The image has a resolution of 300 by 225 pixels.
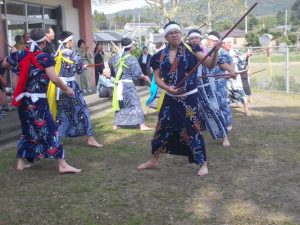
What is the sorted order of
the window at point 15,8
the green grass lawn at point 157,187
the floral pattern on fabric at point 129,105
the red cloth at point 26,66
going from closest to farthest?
the green grass lawn at point 157,187 < the red cloth at point 26,66 < the floral pattern on fabric at point 129,105 < the window at point 15,8

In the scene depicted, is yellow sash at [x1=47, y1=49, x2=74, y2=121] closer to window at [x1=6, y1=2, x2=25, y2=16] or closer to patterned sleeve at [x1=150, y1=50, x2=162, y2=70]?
patterned sleeve at [x1=150, y1=50, x2=162, y2=70]

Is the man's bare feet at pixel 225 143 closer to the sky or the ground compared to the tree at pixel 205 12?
closer to the ground

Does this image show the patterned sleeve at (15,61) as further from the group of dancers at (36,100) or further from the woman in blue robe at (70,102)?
the woman in blue robe at (70,102)

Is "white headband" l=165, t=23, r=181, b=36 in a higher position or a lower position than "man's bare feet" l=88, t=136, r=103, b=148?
higher

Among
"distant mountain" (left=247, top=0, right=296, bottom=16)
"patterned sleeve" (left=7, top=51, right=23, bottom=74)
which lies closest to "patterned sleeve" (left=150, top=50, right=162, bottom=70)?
"patterned sleeve" (left=7, top=51, right=23, bottom=74)

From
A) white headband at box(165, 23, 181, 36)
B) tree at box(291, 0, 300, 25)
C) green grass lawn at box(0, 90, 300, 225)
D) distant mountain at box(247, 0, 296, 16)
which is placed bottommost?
green grass lawn at box(0, 90, 300, 225)

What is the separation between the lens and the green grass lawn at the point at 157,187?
4.00m

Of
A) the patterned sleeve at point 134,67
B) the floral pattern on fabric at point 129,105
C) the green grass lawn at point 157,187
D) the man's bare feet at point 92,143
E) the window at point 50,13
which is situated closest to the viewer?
the green grass lawn at point 157,187

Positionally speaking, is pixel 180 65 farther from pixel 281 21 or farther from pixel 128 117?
pixel 281 21

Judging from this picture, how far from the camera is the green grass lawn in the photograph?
4.00m

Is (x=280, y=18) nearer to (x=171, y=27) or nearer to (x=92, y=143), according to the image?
(x=92, y=143)

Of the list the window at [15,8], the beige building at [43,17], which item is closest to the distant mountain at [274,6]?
the beige building at [43,17]

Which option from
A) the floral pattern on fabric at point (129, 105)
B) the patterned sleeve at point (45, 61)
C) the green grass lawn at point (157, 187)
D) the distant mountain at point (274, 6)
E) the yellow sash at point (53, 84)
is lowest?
the green grass lawn at point (157, 187)

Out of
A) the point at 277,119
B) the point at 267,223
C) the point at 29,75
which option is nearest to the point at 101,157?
the point at 29,75
